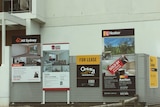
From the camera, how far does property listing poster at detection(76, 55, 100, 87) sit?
1794 cm

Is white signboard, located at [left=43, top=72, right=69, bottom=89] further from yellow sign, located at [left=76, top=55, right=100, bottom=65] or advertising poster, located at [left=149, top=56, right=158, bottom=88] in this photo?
advertising poster, located at [left=149, top=56, right=158, bottom=88]

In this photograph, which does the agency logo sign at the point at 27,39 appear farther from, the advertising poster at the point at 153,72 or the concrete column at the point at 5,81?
the advertising poster at the point at 153,72

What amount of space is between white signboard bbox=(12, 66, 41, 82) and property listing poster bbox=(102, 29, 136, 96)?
3200 millimetres

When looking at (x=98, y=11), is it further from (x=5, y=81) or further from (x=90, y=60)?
(x=5, y=81)

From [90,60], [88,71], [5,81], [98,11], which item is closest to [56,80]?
[88,71]

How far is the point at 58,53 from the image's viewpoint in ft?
60.5

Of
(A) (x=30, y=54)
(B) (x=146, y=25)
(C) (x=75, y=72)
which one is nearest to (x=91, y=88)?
(C) (x=75, y=72)

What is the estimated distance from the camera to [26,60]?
1894cm

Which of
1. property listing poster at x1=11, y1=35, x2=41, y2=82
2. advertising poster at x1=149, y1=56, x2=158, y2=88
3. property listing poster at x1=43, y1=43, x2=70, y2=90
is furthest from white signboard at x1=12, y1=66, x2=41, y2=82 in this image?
advertising poster at x1=149, y1=56, x2=158, y2=88

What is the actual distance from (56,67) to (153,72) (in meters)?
4.57

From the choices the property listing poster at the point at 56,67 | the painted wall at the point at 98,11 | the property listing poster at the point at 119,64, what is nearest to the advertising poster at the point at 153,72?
the property listing poster at the point at 119,64

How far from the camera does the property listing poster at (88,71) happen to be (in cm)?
1794

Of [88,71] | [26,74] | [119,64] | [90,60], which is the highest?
[90,60]

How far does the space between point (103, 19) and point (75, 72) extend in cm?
842
